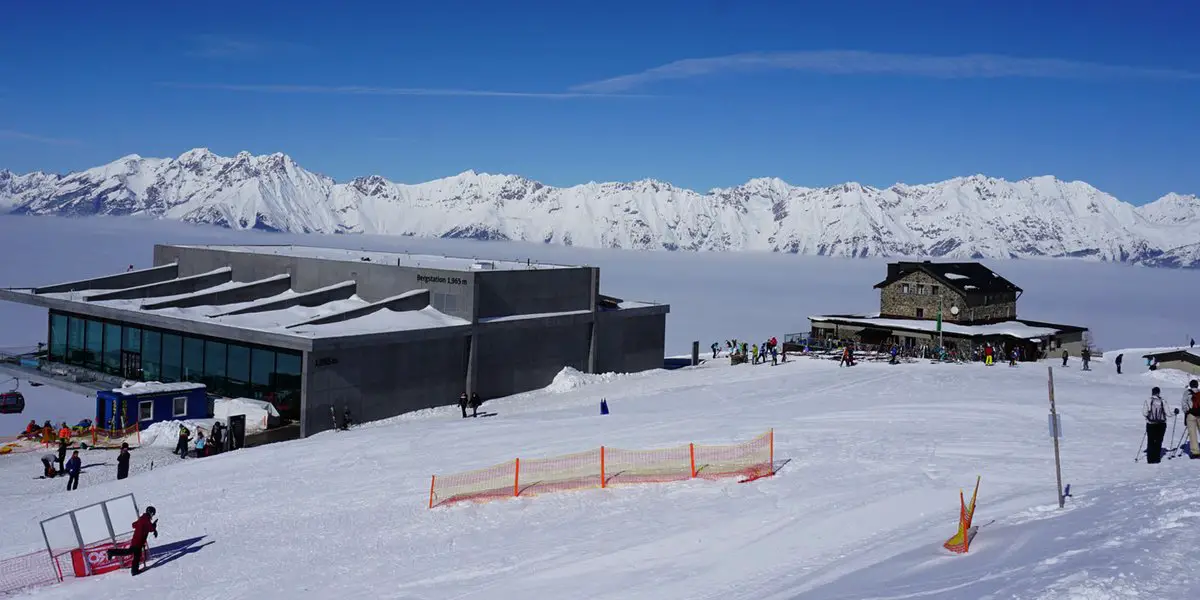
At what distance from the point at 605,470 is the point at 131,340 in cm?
3420

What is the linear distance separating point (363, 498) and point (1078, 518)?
14513 millimetres

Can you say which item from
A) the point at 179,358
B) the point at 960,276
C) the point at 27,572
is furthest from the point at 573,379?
the point at 27,572

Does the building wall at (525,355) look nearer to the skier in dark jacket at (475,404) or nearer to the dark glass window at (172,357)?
the skier in dark jacket at (475,404)

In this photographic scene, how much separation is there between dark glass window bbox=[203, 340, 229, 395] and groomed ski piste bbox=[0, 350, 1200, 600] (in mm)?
11170

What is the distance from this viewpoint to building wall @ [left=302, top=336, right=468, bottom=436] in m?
39.0

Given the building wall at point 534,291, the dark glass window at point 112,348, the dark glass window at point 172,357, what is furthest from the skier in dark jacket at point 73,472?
the dark glass window at point 112,348

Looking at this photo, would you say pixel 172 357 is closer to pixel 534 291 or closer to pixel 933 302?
pixel 534 291

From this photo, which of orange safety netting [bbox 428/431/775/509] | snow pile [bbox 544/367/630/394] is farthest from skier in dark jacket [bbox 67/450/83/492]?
snow pile [bbox 544/367/630/394]

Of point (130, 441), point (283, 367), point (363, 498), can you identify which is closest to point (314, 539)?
point (363, 498)

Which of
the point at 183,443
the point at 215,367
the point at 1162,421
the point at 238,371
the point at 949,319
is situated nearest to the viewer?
the point at 1162,421

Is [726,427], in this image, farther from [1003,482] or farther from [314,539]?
[314,539]

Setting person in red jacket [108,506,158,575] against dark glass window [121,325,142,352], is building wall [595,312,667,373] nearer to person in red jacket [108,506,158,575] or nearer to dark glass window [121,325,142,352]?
dark glass window [121,325,142,352]

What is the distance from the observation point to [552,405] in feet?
143

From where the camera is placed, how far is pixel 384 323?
4353 cm
